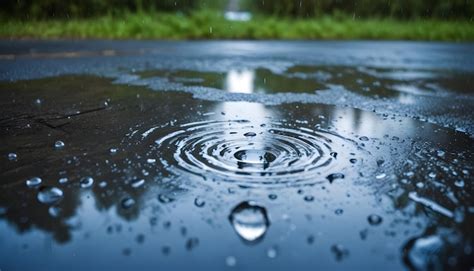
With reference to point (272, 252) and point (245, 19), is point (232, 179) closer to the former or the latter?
point (272, 252)

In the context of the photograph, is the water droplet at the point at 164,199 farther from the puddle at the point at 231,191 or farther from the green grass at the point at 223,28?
the green grass at the point at 223,28

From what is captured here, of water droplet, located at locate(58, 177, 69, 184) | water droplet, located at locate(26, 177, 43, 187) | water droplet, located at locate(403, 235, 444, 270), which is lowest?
water droplet, located at locate(403, 235, 444, 270)

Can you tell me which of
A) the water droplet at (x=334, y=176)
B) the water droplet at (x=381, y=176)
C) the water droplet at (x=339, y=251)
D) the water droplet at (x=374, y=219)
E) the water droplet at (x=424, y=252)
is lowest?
the water droplet at (x=424, y=252)

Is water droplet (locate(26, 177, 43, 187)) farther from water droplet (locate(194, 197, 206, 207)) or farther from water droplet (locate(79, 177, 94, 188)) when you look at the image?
water droplet (locate(194, 197, 206, 207))

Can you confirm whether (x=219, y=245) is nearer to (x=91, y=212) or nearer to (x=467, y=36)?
(x=91, y=212)

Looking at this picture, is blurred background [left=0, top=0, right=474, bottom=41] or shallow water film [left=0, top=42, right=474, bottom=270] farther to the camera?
blurred background [left=0, top=0, right=474, bottom=41]

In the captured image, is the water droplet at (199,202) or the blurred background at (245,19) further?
the blurred background at (245,19)

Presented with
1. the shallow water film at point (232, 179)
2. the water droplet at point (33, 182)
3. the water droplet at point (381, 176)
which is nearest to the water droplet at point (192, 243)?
the shallow water film at point (232, 179)

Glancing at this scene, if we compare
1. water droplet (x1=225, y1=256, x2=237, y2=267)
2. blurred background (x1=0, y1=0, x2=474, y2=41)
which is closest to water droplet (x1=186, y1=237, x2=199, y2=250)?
water droplet (x1=225, y1=256, x2=237, y2=267)

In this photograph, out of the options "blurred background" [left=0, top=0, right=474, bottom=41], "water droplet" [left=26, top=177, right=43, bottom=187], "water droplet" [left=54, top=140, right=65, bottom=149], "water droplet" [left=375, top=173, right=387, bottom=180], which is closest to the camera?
"water droplet" [left=26, top=177, right=43, bottom=187]
